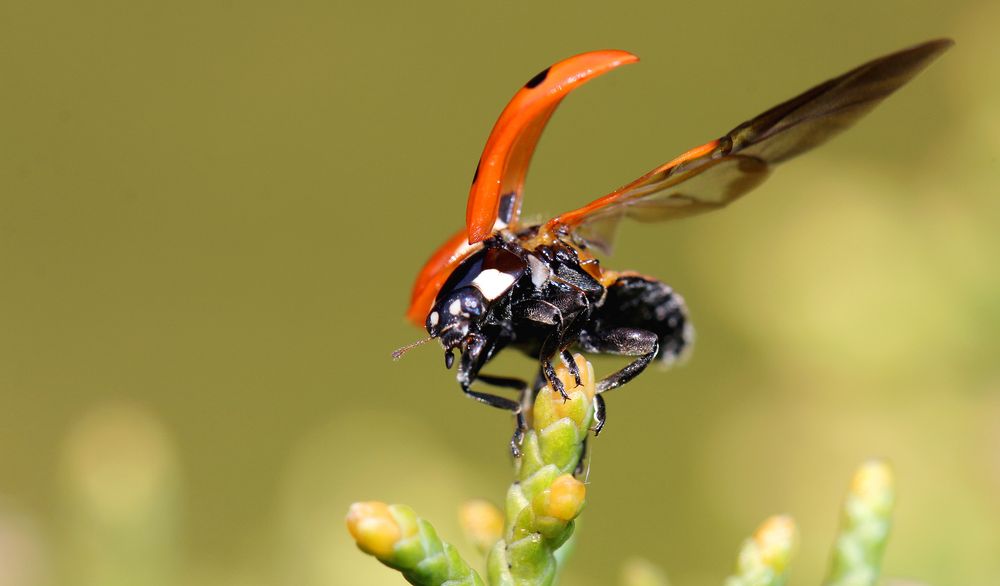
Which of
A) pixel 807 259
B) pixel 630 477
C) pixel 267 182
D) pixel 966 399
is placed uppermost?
pixel 267 182

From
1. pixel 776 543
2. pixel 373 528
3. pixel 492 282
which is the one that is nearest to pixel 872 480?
pixel 776 543

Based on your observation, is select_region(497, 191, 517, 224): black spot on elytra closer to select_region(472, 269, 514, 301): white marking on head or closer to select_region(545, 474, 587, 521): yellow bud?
select_region(472, 269, 514, 301): white marking on head

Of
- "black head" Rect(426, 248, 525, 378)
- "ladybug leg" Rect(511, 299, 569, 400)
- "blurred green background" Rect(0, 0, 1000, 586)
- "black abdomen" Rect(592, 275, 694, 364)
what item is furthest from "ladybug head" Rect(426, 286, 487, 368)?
"blurred green background" Rect(0, 0, 1000, 586)

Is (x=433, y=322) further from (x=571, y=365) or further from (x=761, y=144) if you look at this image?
(x=761, y=144)

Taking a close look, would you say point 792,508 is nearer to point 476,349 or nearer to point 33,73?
point 476,349

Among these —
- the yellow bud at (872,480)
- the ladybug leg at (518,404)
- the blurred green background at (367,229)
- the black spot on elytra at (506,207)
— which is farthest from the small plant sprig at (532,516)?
the blurred green background at (367,229)

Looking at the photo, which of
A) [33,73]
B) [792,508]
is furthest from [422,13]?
[792,508]
